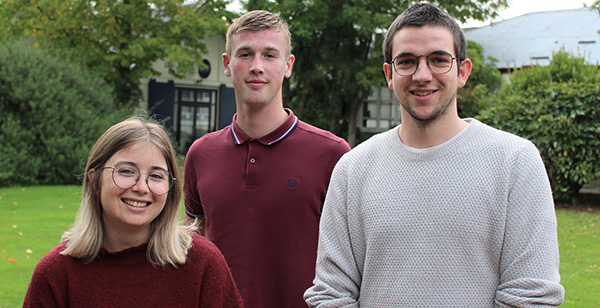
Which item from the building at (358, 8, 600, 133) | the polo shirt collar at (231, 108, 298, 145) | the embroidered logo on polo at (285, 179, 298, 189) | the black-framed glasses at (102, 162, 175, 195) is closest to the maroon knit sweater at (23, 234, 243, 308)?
A: the black-framed glasses at (102, 162, 175, 195)

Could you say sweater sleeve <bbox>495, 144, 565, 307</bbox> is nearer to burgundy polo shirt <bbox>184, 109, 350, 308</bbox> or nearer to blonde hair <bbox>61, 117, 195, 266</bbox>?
burgundy polo shirt <bbox>184, 109, 350, 308</bbox>

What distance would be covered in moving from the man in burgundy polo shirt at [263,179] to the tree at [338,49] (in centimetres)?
2072

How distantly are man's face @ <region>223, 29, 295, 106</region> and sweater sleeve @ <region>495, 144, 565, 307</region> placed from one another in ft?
Answer: 4.40

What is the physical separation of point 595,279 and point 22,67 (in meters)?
15.8

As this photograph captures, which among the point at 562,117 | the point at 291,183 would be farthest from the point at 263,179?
the point at 562,117

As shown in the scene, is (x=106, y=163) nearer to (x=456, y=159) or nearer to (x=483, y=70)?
(x=456, y=159)

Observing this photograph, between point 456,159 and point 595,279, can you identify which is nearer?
point 456,159

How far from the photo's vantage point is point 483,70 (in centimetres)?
2548

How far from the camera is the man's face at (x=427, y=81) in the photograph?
2246 millimetres

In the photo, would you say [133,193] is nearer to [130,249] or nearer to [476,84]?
[130,249]

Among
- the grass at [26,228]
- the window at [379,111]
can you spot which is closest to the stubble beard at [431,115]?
the grass at [26,228]

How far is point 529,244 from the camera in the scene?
6.64 ft

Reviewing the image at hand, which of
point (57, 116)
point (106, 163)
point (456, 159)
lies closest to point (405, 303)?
point (456, 159)

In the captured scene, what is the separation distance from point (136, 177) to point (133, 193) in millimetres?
67
